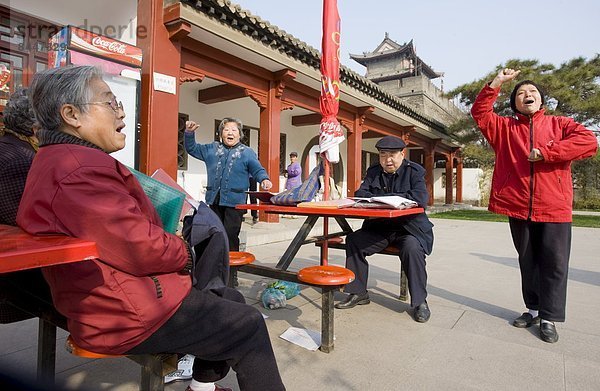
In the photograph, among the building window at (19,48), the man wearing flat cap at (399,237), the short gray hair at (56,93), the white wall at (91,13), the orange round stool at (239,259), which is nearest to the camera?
the short gray hair at (56,93)

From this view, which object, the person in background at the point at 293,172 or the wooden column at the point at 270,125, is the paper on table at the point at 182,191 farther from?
the person in background at the point at 293,172

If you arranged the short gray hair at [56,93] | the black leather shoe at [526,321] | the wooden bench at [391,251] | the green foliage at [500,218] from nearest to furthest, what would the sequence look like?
1. the short gray hair at [56,93]
2. the black leather shoe at [526,321]
3. the wooden bench at [391,251]
4. the green foliage at [500,218]

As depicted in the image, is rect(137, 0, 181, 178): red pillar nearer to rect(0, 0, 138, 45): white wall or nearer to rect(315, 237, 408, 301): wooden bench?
rect(0, 0, 138, 45): white wall

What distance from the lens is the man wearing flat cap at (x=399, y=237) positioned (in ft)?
8.44

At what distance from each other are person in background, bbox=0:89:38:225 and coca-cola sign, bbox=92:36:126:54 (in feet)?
9.25

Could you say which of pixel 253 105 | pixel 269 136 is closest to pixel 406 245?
pixel 269 136

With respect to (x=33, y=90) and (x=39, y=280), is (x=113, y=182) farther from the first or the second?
(x=39, y=280)

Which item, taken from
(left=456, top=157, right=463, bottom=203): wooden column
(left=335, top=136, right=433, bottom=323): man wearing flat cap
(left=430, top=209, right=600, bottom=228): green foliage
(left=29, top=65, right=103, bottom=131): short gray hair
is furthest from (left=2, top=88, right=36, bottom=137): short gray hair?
(left=456, top=157, right=463, bottom=203): wooden column

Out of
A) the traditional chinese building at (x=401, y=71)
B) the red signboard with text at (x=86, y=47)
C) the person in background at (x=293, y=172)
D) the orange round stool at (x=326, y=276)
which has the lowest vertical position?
the orange round stool at (x=326, y=276)

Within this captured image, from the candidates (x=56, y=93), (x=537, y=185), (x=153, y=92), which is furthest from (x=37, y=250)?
(x=153, y=92)

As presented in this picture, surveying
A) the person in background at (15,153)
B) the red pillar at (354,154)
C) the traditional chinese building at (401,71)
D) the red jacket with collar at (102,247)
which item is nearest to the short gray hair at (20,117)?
the person in background at (15,153)

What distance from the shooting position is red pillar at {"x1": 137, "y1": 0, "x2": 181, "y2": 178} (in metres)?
4.87

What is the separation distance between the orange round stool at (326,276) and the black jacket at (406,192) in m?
0.87

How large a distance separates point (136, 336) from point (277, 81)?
21.7 ft
